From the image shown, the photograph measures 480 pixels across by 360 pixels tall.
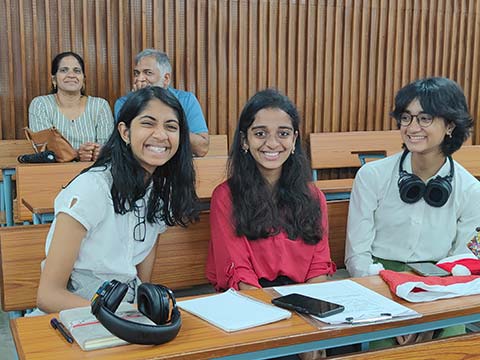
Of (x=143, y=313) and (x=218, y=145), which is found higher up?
(x=218, y=145)

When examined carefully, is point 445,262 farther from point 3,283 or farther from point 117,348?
point 3,283

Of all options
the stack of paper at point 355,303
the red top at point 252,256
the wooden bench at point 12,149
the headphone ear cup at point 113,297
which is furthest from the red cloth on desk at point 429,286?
the wooden bench at point 12,149

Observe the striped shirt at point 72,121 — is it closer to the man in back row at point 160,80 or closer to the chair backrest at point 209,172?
the man in back row at point 160,80

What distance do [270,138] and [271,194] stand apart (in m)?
0.24

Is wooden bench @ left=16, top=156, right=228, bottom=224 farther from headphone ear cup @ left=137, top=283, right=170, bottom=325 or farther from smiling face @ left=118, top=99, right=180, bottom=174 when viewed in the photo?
headphone ear cup @ left=137, top=283, right=170, bottom=325

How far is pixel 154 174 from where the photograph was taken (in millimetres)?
2303

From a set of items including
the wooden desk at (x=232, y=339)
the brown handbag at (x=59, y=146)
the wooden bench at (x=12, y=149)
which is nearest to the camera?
the wooden desk at (x=232, y=339)

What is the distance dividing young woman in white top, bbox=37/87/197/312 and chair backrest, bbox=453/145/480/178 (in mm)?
3223

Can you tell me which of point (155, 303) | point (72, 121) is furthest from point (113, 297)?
point (72, 121)

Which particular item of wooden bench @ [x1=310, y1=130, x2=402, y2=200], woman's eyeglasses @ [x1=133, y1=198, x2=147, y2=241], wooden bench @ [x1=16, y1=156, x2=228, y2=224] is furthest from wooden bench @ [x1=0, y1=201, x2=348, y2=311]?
wooden bench @ [x1=310, y1=130, x2=402, y2=200]

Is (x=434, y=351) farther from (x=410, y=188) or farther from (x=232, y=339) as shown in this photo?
Result: (x=410, y=188)

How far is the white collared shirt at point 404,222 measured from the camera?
2543 millimetres

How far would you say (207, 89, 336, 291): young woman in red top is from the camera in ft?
7.63

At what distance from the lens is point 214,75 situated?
606cm
